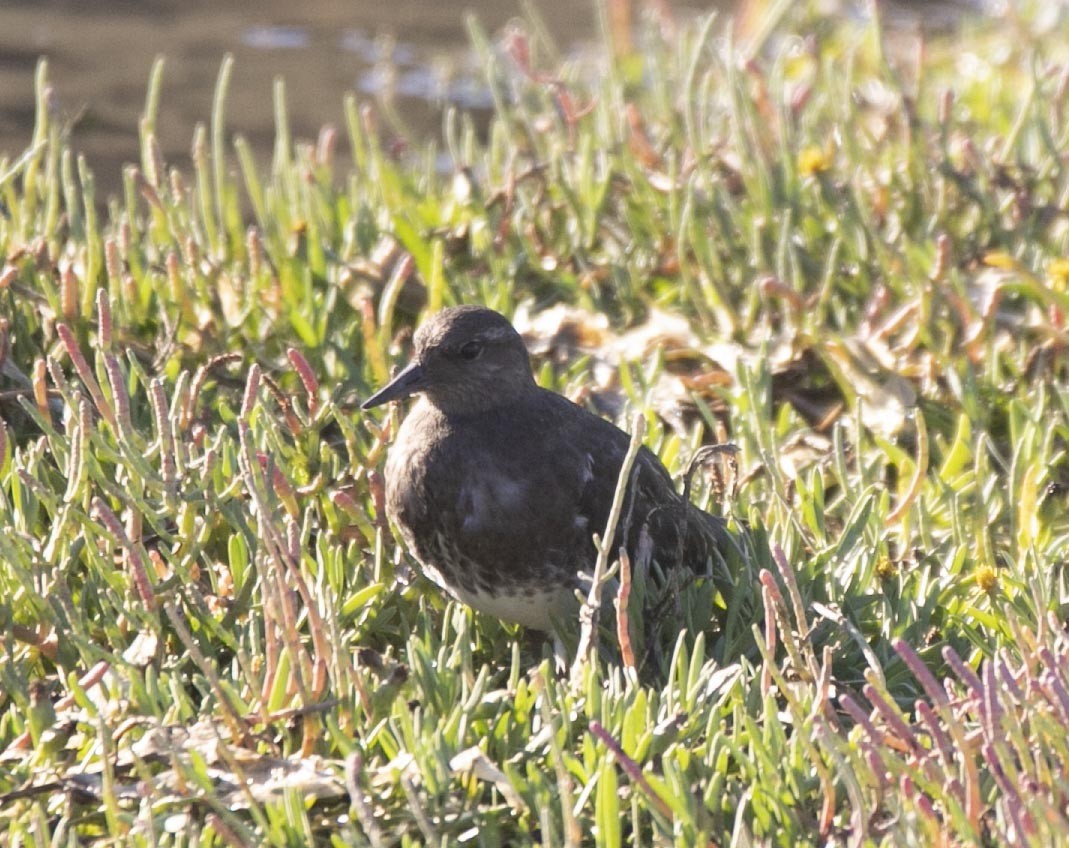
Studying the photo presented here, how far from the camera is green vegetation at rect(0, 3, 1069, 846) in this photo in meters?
2.97

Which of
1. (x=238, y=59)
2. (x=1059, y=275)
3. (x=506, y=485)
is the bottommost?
(x=506, y=485)

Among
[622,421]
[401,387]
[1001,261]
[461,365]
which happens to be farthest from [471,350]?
[1001,261]

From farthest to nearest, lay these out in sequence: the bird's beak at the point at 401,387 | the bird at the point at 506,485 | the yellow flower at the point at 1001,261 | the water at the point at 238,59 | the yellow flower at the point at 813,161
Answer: the water at the point at 238,59
the yellow flower at the point at 813,161
the yellow flower at the point at 1001,261
the bird's beak at the point at 401,387
the bird at the point at 506,485

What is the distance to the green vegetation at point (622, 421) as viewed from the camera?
297 cm

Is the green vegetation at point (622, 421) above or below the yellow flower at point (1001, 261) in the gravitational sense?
below

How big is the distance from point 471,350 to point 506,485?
34 centimetres

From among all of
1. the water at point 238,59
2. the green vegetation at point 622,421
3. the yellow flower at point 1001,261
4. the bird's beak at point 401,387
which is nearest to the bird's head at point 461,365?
the bird's beak at point 401,387

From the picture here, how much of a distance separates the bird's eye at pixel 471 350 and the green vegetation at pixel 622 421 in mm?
350

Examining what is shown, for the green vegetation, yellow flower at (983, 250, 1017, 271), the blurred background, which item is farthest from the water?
yellow flower at (983, 250, 1017, 271)

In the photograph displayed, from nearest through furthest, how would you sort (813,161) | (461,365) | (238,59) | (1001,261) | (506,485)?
1. (506,485)
2. (461,365)
3. (1001,261)
4. (813,161)
5. (238,59)

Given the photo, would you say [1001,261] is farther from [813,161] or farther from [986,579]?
[986,579]

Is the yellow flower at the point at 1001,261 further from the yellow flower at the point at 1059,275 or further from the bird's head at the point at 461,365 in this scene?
the bird's head at the point at 461,365

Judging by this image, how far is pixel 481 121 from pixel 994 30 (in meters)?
3.01

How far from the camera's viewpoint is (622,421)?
462 cm
